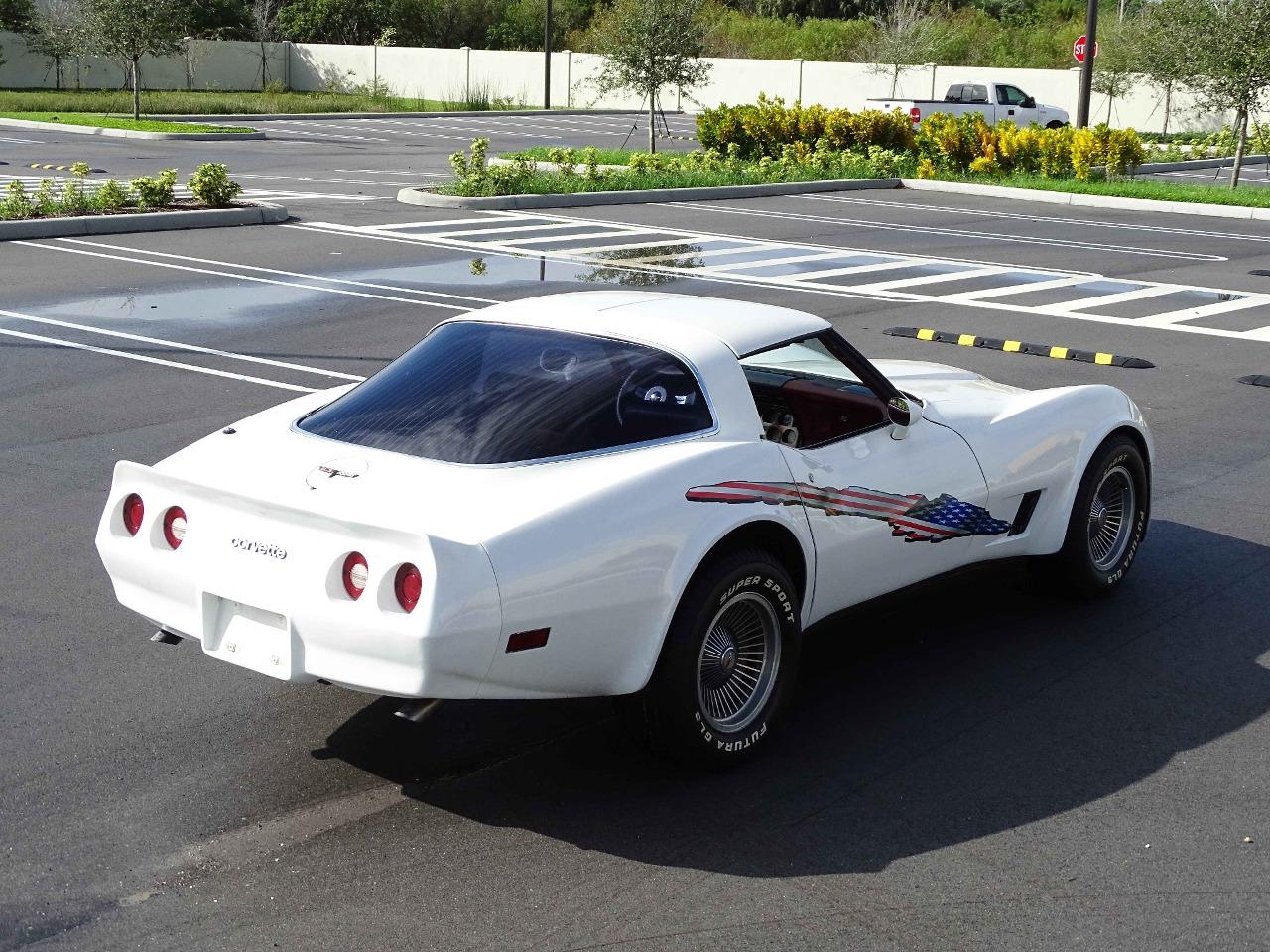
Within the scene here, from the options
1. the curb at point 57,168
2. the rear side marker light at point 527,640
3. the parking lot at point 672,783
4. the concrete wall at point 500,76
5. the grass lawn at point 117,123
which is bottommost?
the parking lot at point 672,783

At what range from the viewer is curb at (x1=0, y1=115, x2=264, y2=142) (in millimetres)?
37062

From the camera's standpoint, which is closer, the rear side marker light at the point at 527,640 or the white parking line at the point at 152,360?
the rear side marker light at the point at 527,640

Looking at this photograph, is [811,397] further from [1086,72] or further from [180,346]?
[1086,72]

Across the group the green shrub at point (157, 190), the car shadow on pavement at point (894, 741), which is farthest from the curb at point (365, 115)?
the car shadow on pavement at point (894, 741)

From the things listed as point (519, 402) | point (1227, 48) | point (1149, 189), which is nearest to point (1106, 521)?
point (519, 402)

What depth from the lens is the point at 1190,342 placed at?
14406 millimetres

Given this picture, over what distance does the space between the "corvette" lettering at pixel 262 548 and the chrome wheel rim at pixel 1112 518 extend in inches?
152

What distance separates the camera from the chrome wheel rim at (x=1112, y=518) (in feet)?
22.8

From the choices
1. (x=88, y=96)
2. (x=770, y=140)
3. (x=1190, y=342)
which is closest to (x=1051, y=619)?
(x=1190, y=342)

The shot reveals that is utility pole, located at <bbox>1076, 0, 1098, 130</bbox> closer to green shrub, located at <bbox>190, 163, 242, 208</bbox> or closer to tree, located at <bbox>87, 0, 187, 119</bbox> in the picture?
green shrub, located at <bbox>190, 163, 242, 208</bbox>

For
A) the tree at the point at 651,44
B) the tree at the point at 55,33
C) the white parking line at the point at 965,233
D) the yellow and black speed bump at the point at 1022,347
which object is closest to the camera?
the yellow and black speed bump at the point at 1022,347

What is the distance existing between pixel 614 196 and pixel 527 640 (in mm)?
22059

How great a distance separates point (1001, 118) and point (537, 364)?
38058 mm

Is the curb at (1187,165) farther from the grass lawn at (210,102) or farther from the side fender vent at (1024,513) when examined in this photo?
the side fender vent at (1024,513)
